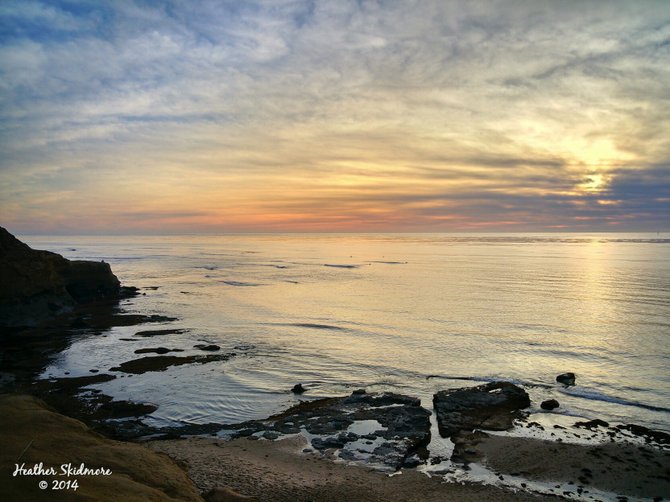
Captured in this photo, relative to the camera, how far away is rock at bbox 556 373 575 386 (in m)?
22.0

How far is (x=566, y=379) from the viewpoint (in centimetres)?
2208

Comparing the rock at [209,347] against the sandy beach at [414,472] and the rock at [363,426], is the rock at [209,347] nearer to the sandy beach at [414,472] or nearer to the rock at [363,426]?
the rock at [363,426]

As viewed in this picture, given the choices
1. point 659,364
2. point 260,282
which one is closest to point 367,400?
point 659,364

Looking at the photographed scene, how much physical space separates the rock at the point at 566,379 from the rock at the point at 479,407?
3.41m

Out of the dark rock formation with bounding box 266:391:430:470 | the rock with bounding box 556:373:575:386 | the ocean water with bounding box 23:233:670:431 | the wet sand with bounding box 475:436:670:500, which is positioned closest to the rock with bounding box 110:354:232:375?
the ocean water with bounding box 23:233:670:431

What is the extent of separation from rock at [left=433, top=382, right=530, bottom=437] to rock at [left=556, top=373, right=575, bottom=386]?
3.41m

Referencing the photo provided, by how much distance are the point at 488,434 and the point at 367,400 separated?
5.58 meters

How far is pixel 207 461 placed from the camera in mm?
14023

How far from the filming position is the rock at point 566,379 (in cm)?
2198

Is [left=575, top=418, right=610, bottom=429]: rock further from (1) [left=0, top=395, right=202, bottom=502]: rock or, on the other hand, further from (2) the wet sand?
(1) [left=0, top=395, right=202, bottom=502]: rock

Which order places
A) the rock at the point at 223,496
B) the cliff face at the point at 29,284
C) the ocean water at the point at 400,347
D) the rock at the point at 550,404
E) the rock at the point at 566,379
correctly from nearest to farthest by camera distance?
the rock at the point at 223,496
the rock at the point at 550,404
the ocean water at the point at 400,347
the rock at the point at 566,379
the cliff face at the point at 29,284

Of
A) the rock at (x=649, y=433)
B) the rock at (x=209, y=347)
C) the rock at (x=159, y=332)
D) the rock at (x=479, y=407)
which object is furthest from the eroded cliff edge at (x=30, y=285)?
the rock at (x=649, y=433)

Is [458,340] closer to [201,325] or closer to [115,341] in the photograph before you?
[201,325]

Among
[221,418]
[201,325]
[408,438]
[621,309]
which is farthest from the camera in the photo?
[621,309]
